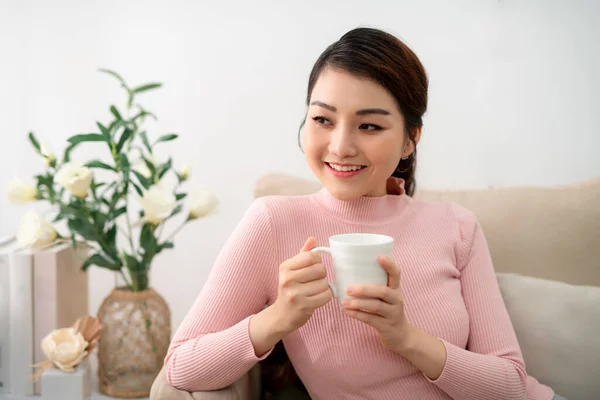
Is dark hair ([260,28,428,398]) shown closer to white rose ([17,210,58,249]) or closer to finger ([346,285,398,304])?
finger ([346,285,398,304])

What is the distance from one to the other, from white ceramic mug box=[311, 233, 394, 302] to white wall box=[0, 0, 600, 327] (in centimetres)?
108

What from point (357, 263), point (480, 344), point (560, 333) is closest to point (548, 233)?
point (560, 333)

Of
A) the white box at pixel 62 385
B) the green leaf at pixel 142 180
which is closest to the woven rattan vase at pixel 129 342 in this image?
the white box at pixel 62 385

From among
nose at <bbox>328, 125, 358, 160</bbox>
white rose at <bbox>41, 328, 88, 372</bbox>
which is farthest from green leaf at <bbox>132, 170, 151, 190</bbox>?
nose at <bbox>328, 125, 358, 160</bbox>

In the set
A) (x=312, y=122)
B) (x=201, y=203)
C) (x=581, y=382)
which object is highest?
(x=312, y=122)

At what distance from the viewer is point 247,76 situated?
1.92 meters

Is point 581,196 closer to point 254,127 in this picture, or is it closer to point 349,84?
point 349,84

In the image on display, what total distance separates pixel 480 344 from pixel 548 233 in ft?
1.43

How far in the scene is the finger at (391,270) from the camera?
862 mm

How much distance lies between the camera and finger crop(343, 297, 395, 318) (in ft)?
2.87

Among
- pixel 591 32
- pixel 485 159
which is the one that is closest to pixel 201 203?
pixel 485 159

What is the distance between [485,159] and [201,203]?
94cm

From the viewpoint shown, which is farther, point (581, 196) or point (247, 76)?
point (247, 76)

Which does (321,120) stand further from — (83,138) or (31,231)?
(31,231)
